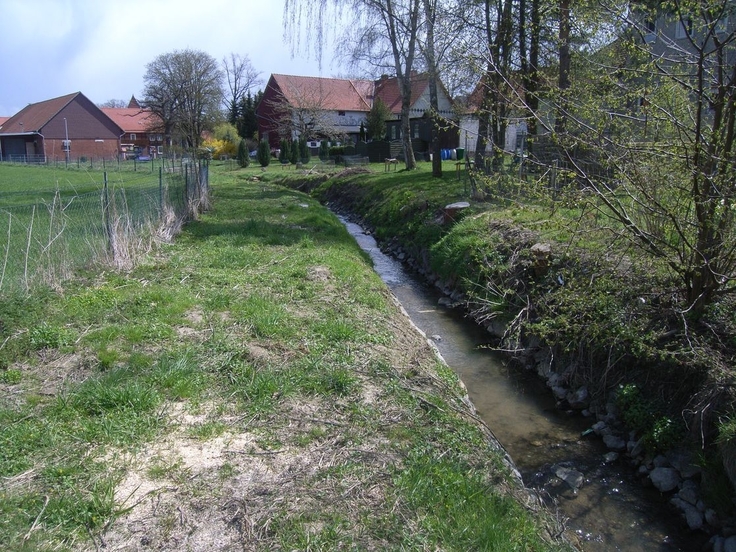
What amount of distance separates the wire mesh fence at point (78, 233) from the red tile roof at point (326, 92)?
42611 mm

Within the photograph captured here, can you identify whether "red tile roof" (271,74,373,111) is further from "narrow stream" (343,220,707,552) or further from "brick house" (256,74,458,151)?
"narrow stream" (343,220,707,552)

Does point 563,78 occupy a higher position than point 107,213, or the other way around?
point 563,78

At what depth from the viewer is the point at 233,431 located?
4.69 m

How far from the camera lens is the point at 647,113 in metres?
6.57

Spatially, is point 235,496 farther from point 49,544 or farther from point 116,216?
point 116,216

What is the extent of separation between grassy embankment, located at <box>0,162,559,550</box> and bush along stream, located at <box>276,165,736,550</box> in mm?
1831

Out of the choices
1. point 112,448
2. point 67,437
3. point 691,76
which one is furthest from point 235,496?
point 691,76

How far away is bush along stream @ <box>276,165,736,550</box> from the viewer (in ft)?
18.0

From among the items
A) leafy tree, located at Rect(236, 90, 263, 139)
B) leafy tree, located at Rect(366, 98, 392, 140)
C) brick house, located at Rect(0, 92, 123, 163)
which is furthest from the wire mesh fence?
leafy tree, located at Rect(236, 90, 263, 139)

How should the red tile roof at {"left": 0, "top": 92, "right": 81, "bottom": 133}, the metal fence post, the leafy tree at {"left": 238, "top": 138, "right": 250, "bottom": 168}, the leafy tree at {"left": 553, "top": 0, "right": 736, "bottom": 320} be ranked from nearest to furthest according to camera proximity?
the leafy tree at {"left": 553, "top": 0, "right": 736, "bottom": 320} < the metal fence post < the leafy tree at {"left": 238, "top": 138, "right": 250, "bottom": 168} < the red tile roof at {"left": 0, "top": 92, "right": 81, "bottom": 133}

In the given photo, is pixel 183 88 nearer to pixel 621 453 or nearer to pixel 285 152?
pixel 285 152

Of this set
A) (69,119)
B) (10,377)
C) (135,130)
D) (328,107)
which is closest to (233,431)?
(10,377)

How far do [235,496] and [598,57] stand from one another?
7744 millimetres

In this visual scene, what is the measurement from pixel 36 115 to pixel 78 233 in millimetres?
59422
